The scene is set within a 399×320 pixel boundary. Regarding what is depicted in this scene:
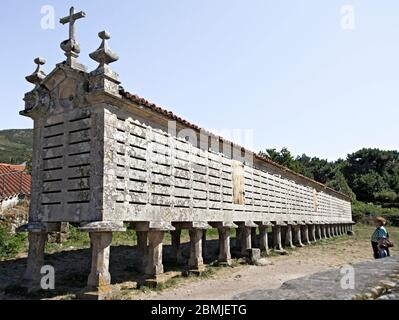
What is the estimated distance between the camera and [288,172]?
18.9 metres

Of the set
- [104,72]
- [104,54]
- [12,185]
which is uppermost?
[104,54]

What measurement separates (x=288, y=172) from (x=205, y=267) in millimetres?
9086

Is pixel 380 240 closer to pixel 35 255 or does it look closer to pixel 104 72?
pixel 104 72

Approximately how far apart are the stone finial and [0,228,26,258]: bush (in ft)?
21.1

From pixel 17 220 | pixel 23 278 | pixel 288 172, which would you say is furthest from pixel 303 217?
pixel 23 278

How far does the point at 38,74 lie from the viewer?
956 centimetres

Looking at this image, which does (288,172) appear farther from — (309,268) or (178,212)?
(178,212)

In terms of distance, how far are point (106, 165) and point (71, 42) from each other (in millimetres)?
3253

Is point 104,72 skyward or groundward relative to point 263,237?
skyward

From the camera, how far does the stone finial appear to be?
787 centimetres

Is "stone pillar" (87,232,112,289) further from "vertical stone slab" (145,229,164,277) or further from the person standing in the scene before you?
the person standing

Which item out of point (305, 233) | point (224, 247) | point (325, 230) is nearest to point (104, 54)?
point (224, 247)

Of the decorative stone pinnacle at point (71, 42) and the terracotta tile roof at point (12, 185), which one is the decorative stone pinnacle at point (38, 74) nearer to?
the decorative stone pinnacle at point (71, 42)

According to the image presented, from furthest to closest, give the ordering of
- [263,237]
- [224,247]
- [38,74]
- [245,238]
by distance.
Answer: [263,237] → [245,238] → [224,247] → [38,74]
